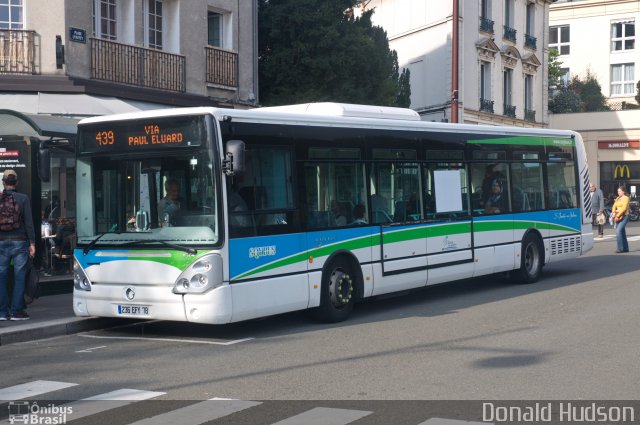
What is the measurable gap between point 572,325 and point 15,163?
834 centimetres

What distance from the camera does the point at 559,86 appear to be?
198 feet

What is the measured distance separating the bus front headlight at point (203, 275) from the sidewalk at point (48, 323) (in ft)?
7.15

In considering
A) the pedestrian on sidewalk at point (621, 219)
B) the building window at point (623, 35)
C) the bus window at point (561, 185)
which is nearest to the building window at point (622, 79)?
the building window at point (623, 35)

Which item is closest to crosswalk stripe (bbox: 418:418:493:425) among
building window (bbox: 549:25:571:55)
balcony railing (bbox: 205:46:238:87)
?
balcony railing (bbox: 205:46:238:87)

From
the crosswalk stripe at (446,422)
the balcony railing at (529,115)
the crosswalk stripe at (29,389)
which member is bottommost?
the crosswalk stripe at (29,389)

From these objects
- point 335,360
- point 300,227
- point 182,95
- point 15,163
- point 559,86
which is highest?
point 559,86

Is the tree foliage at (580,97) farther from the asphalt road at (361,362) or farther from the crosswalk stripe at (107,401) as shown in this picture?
the crosswalk stripe at (107,401)

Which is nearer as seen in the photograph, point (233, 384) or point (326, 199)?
point (233, 384)

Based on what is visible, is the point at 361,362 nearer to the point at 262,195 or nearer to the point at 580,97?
the point at 262,195

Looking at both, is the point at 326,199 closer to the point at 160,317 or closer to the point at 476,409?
the point at 160,317

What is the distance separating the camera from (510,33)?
4212cm

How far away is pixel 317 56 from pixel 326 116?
12342mm

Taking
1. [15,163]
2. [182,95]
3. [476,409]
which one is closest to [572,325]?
[476,409]

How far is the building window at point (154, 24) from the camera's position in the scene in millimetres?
20781
